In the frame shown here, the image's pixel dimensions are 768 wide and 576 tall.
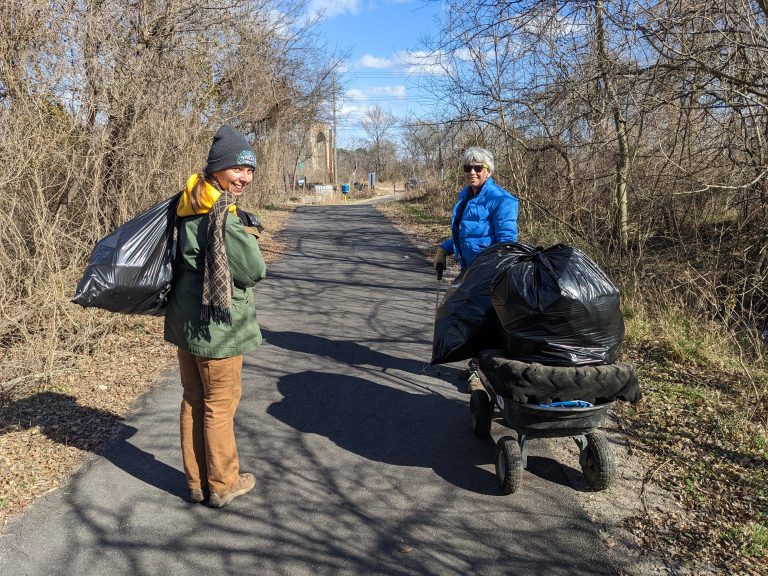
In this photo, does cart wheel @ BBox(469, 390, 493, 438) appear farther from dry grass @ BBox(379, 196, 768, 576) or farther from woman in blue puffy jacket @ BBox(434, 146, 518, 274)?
woman in blue puffy jacket @ BBox(434, 146, 518, 274)

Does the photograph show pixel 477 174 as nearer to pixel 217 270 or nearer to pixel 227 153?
pixel 227 153

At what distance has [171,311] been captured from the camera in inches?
123

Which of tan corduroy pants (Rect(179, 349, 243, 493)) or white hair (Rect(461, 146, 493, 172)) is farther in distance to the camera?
white hair (Rect(461, 146, 493, 172))

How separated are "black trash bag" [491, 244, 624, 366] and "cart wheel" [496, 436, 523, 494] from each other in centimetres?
50

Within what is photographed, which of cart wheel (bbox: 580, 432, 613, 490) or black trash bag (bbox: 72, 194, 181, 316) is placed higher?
black trash bag (bbox: 72, 194, 181, 316)

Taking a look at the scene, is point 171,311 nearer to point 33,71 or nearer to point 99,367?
point 99,367

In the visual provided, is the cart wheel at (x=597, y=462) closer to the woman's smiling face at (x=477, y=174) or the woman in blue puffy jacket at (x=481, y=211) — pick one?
the woman in blue puffy jacket at (x=481, y=211)

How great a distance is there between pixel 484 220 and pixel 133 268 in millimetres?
2586

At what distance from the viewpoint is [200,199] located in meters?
2.89

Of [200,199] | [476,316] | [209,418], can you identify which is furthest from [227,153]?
[476,316]

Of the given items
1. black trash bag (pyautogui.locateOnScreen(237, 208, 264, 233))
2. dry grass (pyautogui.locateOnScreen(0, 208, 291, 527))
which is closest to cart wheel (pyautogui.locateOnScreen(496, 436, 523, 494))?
black trash bag (pyautogui.locateOnScreen(237, 208, 264, 233))

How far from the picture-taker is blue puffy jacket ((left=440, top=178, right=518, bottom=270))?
436 cm

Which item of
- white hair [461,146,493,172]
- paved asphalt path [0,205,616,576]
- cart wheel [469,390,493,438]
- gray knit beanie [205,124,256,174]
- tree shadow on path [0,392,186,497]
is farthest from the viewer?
white hair [461,146,493,172]

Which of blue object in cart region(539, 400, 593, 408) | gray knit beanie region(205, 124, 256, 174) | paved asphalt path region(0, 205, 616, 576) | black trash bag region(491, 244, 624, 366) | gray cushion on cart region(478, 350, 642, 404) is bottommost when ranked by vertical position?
paved asphalt path region(0, 205, 616, 576)
